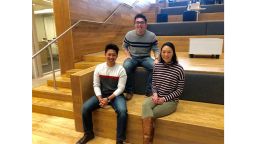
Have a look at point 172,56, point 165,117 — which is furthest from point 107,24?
point 165,117

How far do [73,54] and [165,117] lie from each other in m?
2.13

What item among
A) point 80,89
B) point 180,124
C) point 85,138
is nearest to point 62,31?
point 80,89

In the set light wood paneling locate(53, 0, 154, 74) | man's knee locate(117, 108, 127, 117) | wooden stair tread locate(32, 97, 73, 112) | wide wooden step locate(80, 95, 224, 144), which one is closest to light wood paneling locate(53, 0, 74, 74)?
light wood paneling locate(53, 0, 154, 74)

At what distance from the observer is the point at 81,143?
216 cm

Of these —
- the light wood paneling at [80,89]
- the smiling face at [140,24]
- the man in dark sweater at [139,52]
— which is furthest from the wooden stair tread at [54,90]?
the smiling face at [140,24]

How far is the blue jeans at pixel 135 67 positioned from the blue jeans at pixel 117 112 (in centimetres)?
34

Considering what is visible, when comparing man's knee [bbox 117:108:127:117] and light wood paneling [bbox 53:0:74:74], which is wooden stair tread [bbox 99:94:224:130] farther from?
light wood paneling [bbox 53:0:74:74]

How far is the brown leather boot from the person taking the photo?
1899 mm

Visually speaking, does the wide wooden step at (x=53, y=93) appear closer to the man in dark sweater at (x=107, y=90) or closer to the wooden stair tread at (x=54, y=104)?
the wooden stair tread at (x=54, y=104)

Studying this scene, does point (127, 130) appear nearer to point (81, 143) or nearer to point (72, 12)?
point (81, 143)

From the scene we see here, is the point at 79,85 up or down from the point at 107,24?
down

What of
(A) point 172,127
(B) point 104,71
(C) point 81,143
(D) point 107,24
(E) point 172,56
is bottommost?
(C) point 81,143

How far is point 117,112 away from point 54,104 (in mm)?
1263

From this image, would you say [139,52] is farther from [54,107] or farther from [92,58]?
[54,107]
